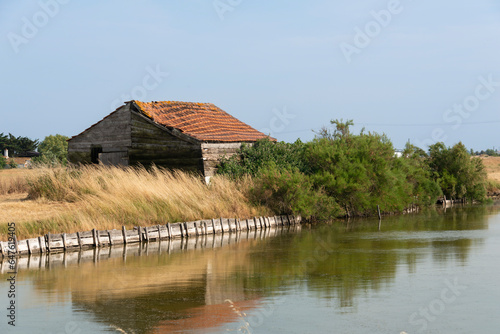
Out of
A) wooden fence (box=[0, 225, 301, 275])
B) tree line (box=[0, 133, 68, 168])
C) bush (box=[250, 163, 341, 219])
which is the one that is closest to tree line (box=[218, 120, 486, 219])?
bush (box=[250, 163, 341, 219])

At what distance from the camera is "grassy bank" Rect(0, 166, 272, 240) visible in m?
23.7

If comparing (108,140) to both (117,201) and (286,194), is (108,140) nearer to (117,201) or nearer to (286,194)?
(117,201)

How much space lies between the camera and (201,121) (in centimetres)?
3625

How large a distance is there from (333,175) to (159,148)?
30.9ft

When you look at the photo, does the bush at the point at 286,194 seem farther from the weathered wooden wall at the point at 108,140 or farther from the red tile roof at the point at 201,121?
the weathered wooden wall at the point at 108,140

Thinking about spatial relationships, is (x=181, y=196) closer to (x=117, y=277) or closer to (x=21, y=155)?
(x=117, y=277)

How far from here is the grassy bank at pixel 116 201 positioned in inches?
934

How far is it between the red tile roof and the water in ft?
33.4

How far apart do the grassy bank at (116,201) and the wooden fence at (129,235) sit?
0.80 metres

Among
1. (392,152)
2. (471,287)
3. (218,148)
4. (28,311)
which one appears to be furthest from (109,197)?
(392,152)

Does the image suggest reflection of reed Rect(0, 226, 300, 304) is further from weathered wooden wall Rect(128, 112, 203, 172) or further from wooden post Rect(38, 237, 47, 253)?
weathered wooden wall Rect(128, 112, 203, 172)

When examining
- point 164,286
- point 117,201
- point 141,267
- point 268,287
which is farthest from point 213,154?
point 268,287

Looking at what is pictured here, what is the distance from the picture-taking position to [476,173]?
152ft

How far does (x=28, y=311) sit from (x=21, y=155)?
87.4 m
